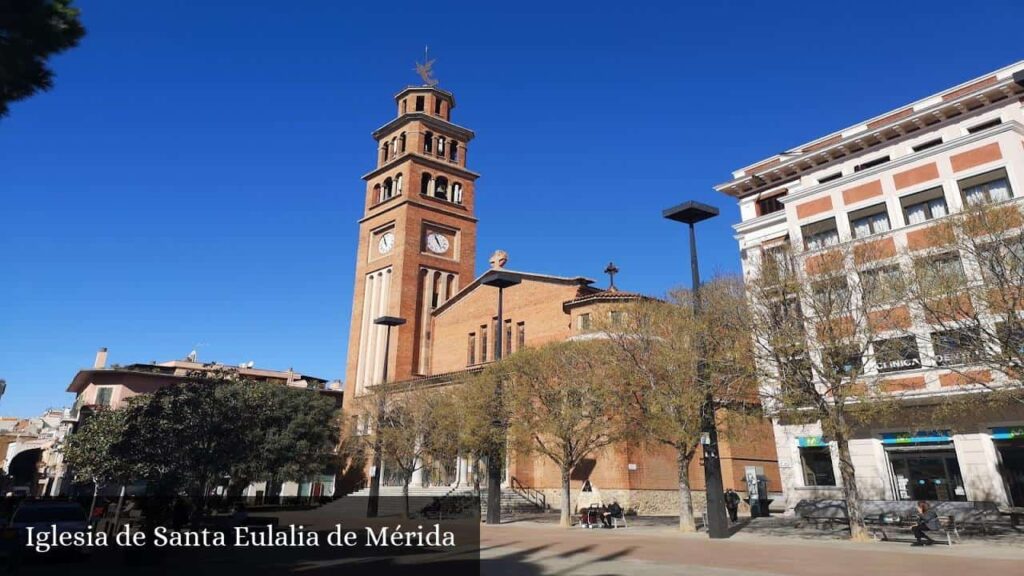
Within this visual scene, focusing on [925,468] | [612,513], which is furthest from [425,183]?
[925,468]

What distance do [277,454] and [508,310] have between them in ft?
57.4

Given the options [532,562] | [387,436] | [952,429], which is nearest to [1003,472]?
[952,429]

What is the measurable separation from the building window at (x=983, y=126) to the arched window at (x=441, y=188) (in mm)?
36999

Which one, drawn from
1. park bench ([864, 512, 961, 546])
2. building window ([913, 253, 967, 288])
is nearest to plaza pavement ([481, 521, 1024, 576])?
park bench ([864, 512, 961, 546])

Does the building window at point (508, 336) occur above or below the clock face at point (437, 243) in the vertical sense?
below

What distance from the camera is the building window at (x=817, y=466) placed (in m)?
26.7

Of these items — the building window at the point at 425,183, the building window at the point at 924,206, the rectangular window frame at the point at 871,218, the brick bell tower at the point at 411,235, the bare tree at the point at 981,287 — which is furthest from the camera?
the building window at the point at 425,183

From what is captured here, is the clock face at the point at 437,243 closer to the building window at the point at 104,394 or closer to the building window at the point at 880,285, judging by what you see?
the building window at the point at 104,394

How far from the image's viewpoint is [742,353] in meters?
19.3

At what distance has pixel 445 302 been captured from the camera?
4706 centimetres

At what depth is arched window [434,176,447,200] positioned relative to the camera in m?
52.8

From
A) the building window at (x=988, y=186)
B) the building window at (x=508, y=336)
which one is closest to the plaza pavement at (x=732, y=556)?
the building window at (x=988, y=186)

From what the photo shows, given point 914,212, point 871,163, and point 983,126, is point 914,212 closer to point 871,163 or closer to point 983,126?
point 871,163

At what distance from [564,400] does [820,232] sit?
47.6 ft
